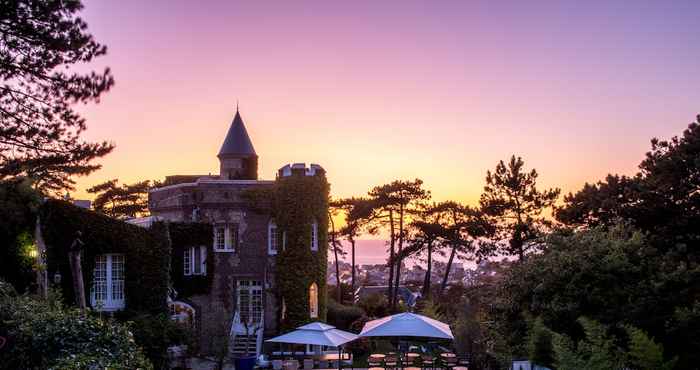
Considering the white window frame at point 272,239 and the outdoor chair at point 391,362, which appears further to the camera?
the white window frame at point 272,239

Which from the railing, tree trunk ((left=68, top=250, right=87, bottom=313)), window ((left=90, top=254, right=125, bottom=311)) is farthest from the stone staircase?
tree trunk ((left=68, top=250, right=87, bottom=313))

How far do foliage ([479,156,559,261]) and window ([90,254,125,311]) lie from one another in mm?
21609

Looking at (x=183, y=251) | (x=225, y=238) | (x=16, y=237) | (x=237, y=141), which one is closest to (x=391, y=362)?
(x=225, y=238)

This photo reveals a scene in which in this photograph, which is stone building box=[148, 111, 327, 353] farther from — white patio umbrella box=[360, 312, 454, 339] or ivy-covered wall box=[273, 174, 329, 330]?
white patio umbrella box=[360, 312, 454, 339]

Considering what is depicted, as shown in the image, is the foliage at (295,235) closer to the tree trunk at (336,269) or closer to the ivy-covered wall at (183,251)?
the ivy-covered wall at (183,251)

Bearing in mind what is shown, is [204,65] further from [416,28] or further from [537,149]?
[537,149]

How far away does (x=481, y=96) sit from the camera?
25750 mm

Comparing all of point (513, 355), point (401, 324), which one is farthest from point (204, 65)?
point (513, 355)

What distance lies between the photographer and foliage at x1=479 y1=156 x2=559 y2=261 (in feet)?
127

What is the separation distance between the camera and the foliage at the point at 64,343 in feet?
41.2

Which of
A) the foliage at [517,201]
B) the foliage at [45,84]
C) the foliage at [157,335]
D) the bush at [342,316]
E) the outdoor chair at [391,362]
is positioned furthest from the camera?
the foliage at [517,201]

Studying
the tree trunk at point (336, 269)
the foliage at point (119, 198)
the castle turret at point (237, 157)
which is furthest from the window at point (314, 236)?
the foliage at point (119, 198)

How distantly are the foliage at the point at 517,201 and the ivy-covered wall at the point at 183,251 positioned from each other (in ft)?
54.5

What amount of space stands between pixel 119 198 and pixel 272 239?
2646 centimetres
